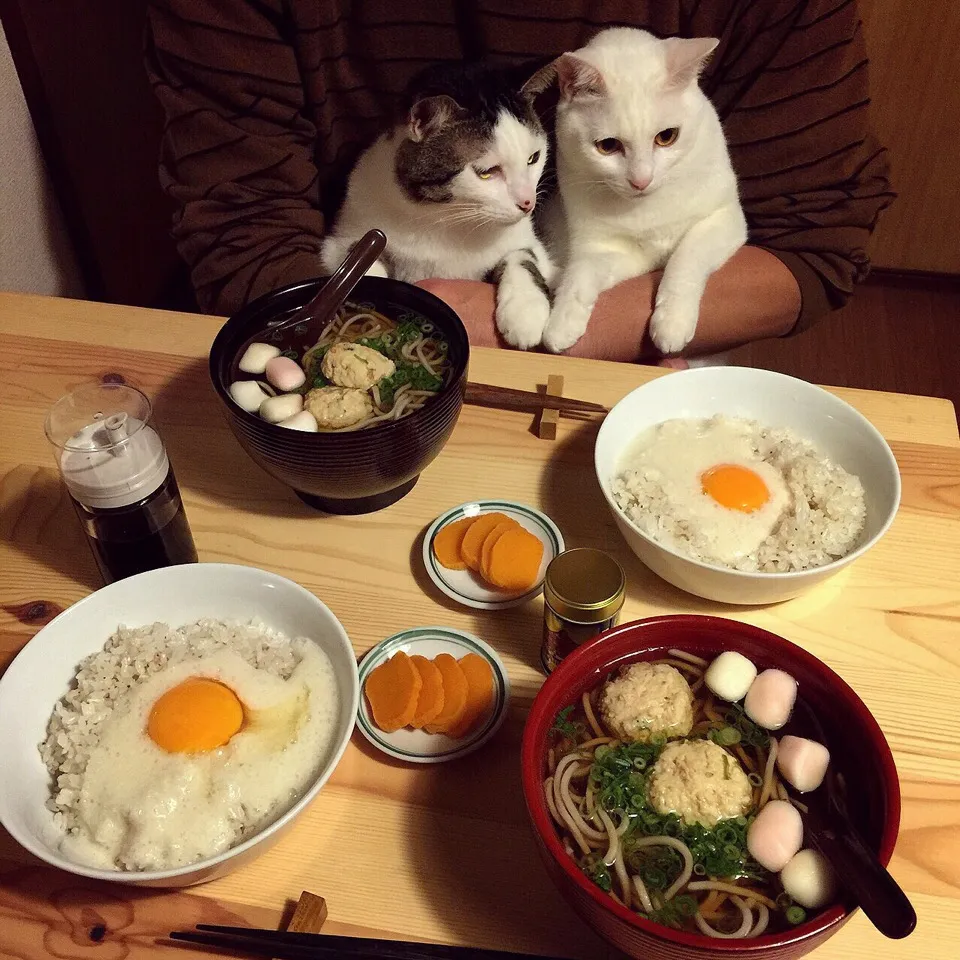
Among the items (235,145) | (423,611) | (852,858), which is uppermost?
(235,145)

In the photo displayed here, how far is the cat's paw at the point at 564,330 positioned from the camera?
60.6 inches

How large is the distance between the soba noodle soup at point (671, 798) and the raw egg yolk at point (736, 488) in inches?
11.4

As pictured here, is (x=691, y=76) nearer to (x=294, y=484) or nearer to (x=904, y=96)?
(x=294, y=484)

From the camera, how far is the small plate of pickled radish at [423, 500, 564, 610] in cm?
99

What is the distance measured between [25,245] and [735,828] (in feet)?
7.41

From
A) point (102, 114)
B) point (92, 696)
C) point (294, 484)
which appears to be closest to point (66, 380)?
point (294, 484)

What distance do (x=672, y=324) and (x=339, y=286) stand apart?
2.26ft

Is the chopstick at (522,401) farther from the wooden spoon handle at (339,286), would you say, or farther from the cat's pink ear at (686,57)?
the cat's pink ear at (686,57)

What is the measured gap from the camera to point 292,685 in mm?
857

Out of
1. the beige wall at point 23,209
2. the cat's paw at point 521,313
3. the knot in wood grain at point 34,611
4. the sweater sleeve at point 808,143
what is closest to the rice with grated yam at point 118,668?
the knot in wood grain at point 34,611

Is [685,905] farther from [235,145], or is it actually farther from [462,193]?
[235,145]

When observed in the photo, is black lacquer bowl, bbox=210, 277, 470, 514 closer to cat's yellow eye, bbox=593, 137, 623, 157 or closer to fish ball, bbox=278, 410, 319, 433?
fish ball, bbox=278, 410, 319, 433

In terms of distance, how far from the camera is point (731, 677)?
0.80 metres

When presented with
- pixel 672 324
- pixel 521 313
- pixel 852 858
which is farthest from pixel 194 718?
pixel 672 324
